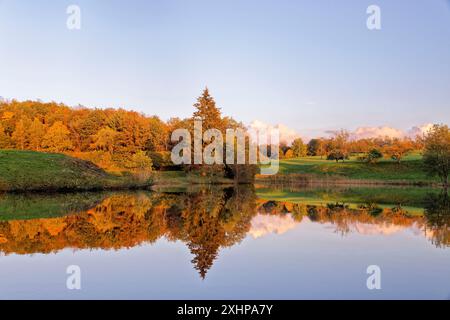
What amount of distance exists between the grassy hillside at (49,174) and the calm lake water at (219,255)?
363 inches

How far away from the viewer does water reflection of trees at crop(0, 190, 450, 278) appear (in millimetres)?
8577

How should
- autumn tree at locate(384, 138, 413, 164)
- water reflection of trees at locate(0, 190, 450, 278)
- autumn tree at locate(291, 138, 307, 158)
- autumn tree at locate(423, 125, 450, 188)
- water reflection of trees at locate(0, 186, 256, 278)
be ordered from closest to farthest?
1. water reflection of trees at locate(0, 186, 256, 278)
2. water reflection of trees at locate(0, 190, 450, 278)
3. autumn tree at locate(423, 125, 450, 188)
4. autumn tree at locate(384, 138, 413, 164)
5. autumn tree at locate(291, 138, 307, 158)

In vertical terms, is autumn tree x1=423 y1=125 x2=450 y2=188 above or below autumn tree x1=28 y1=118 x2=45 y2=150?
below

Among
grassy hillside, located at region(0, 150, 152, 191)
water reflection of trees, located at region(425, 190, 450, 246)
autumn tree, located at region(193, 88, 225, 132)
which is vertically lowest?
water reflection of trees, located at region(425, 190, 450, 246)

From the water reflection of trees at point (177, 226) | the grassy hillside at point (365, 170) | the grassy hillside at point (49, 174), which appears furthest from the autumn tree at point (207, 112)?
the water reflection of trees at point (177, 226)

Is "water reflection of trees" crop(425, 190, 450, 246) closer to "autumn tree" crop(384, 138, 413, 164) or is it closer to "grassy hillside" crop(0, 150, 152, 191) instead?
"grassy hillside" crop(0, 150, 152, 191)

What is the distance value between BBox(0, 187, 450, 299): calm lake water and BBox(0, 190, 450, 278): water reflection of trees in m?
0.03

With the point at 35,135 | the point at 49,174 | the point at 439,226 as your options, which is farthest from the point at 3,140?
the point at 439,226

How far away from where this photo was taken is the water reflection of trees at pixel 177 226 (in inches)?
338

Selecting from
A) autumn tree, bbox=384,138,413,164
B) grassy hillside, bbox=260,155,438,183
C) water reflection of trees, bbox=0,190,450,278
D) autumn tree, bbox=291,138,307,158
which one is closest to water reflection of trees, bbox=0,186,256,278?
water reflection of trees, bbox=0,190,450,278

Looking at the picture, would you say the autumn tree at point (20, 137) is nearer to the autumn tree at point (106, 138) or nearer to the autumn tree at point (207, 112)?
the autumn tree at point (106, 138)

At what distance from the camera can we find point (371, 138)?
64375 mm

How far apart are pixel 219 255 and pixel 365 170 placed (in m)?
43.4
